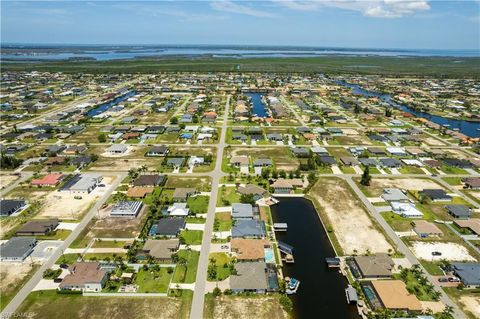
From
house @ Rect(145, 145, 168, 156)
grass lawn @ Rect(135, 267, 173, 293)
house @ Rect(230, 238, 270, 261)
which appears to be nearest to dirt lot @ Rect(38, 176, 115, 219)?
house @ Rect(145, 145, 168, 156)

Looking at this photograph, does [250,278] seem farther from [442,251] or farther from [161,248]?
[442,251]

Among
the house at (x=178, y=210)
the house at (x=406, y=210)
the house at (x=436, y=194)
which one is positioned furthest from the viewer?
the house at (x=436, y=194)

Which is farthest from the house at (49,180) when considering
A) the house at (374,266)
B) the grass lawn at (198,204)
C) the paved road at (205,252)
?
the house at (374,266)

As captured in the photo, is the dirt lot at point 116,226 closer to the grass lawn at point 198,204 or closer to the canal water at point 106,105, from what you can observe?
the grass lawn at point 198,204

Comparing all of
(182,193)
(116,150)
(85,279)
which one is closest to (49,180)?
(116,150)

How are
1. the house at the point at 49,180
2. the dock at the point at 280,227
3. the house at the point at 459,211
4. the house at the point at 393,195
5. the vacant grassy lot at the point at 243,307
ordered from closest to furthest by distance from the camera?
the vacant grassy lot at the point at 243,307, the dock at the point at 280,227, the house at the point at 459,211, the house at the point at 393,195, the house at the point at 49,180

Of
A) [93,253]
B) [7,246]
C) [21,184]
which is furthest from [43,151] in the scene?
[93,253]
